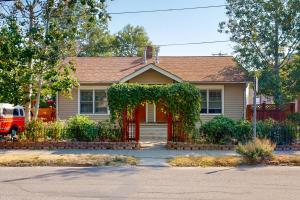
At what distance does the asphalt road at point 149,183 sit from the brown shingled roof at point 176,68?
12783 millimetres

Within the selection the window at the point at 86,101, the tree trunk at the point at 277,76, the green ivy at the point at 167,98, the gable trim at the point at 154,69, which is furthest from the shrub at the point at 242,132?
the window at the point at 86,101

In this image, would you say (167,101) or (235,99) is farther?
(235,99)

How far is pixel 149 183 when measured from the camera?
9.71 metres

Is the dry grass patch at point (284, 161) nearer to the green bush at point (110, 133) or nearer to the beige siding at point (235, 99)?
the green bush at point (110, 133)

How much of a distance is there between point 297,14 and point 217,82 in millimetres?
5698

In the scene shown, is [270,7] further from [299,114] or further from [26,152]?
[26,152]

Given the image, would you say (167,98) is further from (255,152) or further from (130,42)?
(130,42)

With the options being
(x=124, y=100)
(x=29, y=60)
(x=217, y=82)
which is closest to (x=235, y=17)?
(x=217, y=82)

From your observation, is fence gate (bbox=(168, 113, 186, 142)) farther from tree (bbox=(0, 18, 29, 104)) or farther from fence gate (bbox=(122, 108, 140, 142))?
tree (bbox=(0, 18, 29, 104))

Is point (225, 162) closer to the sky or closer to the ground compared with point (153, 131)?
closer to the ground

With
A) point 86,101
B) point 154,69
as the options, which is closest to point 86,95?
point 86,101

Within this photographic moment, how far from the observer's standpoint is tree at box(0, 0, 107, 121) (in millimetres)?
18516

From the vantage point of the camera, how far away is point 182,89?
16.9 m

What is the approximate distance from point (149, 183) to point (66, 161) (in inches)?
162
